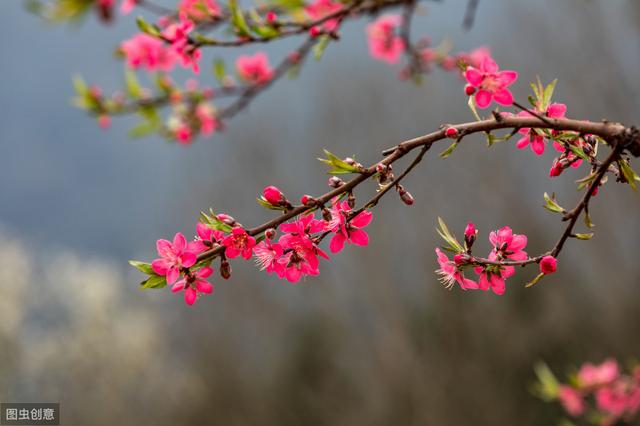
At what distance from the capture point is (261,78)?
2.87m

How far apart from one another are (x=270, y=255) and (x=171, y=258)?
167 millimetres

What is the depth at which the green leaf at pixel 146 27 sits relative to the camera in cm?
138

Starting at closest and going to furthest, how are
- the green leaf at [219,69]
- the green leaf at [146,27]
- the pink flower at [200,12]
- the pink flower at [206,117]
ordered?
the green leaf at [146,27]
the pink flower at [200,12]
the green leaf at [219,69]
the pink flower at [206,117]

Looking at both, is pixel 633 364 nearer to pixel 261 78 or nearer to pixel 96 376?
pixel 261 78

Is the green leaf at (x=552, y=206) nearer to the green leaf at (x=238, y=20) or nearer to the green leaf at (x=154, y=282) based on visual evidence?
the green leaf at (x=154, y=282)

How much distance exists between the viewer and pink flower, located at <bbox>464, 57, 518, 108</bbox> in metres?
0.99

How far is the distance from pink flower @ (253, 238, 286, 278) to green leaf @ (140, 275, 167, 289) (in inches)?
6.5

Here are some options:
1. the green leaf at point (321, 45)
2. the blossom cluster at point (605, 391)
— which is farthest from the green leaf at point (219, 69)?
the blossom cluster at point (605, 391)

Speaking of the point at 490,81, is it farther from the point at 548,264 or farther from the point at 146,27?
the point at 146,27

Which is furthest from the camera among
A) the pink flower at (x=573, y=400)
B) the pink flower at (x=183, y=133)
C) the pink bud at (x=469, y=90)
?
the pink flower at (x=573, y=400)

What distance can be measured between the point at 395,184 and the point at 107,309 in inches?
553

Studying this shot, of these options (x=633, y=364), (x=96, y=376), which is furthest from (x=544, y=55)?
(x=96, y=376)

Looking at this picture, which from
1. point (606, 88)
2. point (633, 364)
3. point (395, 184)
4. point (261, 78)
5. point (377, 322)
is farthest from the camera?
point (377, 322)

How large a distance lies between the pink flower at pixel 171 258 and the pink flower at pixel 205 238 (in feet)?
0.06
